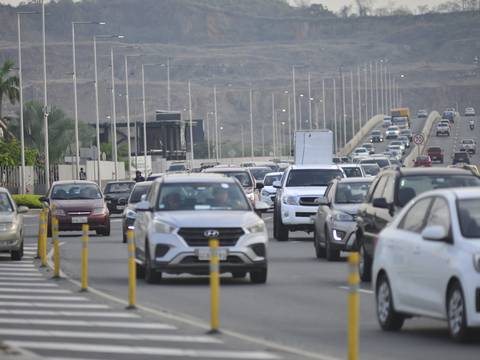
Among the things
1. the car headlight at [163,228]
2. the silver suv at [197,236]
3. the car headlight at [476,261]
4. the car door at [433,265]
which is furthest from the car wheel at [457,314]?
the car headlight at [163,228]

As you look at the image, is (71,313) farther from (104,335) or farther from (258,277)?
(258,277)

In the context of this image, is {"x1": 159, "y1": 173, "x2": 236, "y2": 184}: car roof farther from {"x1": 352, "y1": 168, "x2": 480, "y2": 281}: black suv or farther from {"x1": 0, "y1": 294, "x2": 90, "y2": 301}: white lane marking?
{"x1": 0, "y1": 294, "x2": 90, "y2": 301}: white lane marking

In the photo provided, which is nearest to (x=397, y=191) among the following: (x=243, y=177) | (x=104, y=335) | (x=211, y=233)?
(x=211, y=233)

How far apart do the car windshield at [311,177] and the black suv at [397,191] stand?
14.7m

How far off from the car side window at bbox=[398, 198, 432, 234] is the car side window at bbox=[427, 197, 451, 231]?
14 cm

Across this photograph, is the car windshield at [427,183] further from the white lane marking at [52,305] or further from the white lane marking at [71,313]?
the white lane marking at [71,313]

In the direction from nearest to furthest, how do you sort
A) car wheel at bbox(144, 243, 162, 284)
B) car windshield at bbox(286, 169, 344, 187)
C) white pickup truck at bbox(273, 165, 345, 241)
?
car wheel at bbox(144, 243, 162, 284) → white pickup truck at bbox(273, 165, 345, 241) → car windshield at bbox(286, 169, 344, 187)

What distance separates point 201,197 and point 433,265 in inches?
389

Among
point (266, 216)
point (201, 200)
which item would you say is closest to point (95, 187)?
point (266, 216)

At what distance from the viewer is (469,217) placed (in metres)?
17.5

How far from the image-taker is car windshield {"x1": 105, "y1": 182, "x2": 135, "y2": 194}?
64.4 meters

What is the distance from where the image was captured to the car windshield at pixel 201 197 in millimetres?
26703

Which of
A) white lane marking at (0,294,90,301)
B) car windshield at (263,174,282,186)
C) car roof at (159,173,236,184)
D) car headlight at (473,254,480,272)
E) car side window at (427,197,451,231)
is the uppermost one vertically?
car roof at (159,173,236,184)

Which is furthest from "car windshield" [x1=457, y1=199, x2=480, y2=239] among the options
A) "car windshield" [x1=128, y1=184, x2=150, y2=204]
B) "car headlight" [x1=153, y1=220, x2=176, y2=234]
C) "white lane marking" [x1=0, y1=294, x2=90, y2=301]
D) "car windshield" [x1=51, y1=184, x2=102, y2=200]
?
"car windshield" [x1=51, y1=184, x2=102, y2=200]
